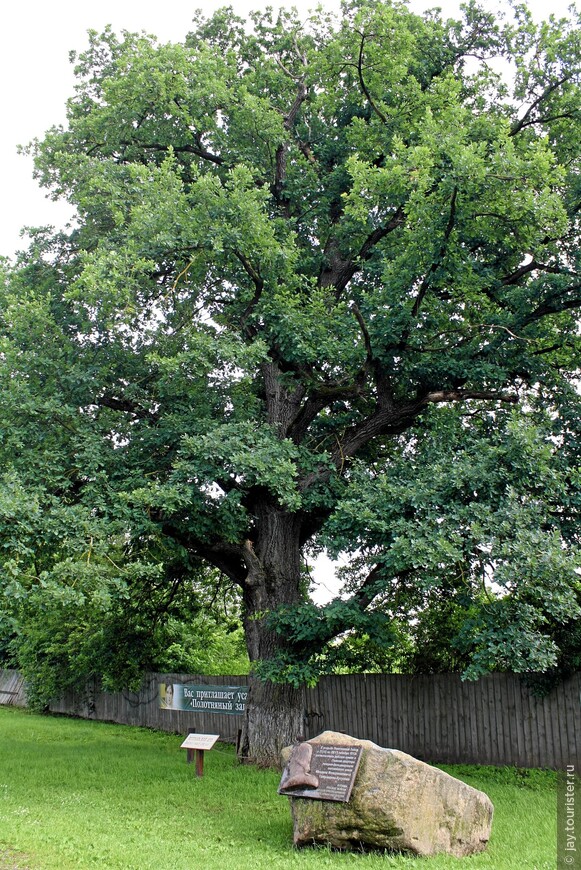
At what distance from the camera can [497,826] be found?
9094 mm

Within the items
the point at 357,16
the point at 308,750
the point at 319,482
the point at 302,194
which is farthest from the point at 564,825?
the point at 357,16

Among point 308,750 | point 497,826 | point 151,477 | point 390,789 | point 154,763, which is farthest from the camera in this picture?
point 154,763

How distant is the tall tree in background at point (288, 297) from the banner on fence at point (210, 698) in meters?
1.69

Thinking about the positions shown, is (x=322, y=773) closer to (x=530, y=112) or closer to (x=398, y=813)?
(x=398, y=813)

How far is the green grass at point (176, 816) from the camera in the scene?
7.44 metres

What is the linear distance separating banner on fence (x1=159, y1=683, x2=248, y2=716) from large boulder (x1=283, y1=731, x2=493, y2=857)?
6.73 metres

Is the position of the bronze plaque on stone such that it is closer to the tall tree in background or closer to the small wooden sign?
the tall tree in background

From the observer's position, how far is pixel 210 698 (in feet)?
52.4

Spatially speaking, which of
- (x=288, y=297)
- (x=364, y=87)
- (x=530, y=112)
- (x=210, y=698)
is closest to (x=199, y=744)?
(x=210, y=698)

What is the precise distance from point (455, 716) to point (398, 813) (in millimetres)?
6729

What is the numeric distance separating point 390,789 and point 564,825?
1.98 metres

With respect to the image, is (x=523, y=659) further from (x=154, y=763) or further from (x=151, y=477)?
(x=154, y=763)

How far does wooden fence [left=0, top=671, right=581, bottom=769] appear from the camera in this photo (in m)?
12.6

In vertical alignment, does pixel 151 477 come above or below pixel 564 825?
above
